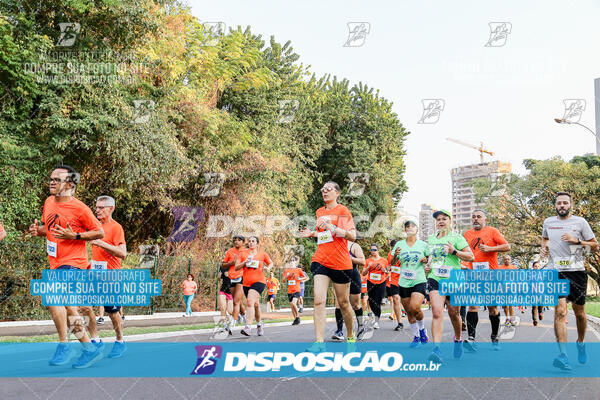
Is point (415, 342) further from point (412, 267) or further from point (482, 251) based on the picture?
point (482, 251)

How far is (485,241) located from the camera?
1016 cm

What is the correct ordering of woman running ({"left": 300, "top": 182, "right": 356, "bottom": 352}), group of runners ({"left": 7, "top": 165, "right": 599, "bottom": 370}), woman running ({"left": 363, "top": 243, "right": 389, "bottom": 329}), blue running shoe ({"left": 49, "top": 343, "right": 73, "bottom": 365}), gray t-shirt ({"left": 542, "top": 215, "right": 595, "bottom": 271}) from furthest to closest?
woman running ({"left": 363, "top": 243, "right": 389, "bottom": 329})
gray t-shirt ({"left": 542, "top": 215, "right": 595, "bottom": 271})
woman running ({"left": 300, "top": 182, "right": 356, "bottom": 352})
blue running shoe ({"left": 49, "top": 343, "right": 73, "bottom": 365})
group of runners ({"left": 7, "top": 165, "right": 599, "bottom": 370})

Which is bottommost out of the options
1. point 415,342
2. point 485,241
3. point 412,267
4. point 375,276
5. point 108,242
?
point 415,342

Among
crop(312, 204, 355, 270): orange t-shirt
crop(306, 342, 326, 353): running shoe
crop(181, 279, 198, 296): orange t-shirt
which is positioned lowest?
crop(181, 279, 198, 296): orange t-shirt

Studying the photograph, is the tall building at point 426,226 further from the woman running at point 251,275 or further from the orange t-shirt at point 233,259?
the orange t-shirt at point 233,259

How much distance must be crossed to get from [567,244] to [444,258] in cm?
170

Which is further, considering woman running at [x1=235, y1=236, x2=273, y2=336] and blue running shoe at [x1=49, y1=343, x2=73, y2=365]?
woman running at [x1=235, y1=236, x2=273, y2=336]

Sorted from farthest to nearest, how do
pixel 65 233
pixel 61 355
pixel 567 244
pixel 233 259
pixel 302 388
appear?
pixel 233 259 → pixel 567 244 → pixel 61 355 → pixel 65 233 → pixel 302 388

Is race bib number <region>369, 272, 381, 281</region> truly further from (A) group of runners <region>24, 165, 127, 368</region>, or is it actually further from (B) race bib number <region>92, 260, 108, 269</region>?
(A) group of runners <region>24, 165, 127, 368</region>

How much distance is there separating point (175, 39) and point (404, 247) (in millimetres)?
15730

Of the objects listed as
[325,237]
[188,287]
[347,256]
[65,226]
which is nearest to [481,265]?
[347,256]

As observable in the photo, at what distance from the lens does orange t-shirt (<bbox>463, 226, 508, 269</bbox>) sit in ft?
33.3

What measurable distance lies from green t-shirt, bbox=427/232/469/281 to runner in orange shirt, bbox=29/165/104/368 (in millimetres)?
4724

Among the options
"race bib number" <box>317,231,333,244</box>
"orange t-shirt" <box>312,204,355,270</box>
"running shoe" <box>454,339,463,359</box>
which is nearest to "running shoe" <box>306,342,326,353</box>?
"orange t-shirt" <box>312,204,355,270</box>
